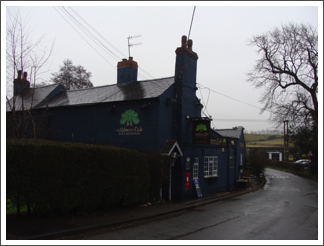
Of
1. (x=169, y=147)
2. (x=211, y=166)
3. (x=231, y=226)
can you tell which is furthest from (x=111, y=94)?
(x=231, y=226)

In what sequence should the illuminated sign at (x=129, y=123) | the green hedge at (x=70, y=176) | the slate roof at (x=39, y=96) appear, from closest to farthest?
the green hedge at (x=70, y=176)
the illuminated sign at (x=129, y=123)
the slate roof at (x=39, y=96)

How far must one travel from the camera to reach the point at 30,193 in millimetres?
8133

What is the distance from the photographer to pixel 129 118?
53.6 ft

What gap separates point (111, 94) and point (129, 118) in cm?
309

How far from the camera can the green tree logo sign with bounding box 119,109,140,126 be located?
1609 cm

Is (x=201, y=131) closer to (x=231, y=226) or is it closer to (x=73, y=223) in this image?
(x=231, y=226)

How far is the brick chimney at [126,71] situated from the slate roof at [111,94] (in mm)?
488

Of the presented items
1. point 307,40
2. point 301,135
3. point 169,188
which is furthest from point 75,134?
point 301,135

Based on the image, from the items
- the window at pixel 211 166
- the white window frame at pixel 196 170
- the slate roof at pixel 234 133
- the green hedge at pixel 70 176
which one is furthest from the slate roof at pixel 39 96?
the slate roof at pixel 234 133

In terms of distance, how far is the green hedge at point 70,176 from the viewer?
26.2 ft

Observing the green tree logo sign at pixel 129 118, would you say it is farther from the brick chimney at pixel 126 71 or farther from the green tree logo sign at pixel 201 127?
the brick chimney at pixel 126 71

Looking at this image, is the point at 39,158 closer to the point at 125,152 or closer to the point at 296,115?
the point at 125,152

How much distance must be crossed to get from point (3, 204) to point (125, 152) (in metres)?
5.28

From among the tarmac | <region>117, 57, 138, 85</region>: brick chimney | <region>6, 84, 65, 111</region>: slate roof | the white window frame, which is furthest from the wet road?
<region>6, 84, 65, 111</region>: slate roof
